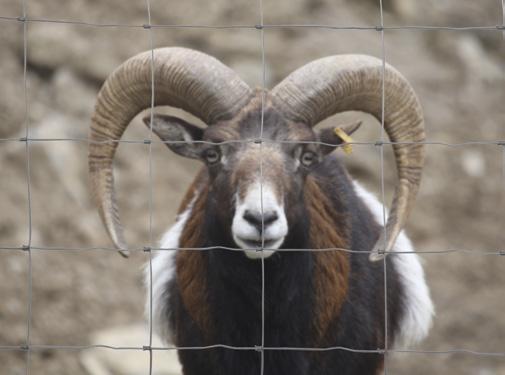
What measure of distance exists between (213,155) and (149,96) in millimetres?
865

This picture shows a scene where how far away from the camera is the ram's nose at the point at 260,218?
613 cm

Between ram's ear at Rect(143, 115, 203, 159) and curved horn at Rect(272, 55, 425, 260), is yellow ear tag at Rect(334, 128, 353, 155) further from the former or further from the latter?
ram's ear at Rect(143, 115, 203, 159)

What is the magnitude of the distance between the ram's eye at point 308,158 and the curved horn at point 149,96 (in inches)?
24.8

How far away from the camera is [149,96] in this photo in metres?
7.50

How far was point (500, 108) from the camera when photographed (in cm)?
1661

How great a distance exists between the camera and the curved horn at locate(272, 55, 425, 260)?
7.14m

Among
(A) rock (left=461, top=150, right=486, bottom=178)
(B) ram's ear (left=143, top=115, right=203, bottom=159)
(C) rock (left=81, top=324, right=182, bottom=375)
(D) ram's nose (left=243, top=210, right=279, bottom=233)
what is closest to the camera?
(D) ram's nose (left=243, top=210, right=279, bottom=233)

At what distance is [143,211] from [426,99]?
5.42 meters

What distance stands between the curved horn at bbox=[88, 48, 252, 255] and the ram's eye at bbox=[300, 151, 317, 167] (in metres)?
0.63

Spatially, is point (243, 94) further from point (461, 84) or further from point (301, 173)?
point (461, 84)

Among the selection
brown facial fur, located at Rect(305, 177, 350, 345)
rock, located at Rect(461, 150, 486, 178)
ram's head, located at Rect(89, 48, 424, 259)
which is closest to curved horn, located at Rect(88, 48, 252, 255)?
ram's head, located at Rect(89, 48, 424, 259)

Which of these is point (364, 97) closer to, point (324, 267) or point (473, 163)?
point (324, 267)

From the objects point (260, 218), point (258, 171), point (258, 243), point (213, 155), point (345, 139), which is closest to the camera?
point (260, 218)

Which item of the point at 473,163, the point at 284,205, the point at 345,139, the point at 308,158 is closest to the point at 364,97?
the point at 345,139
